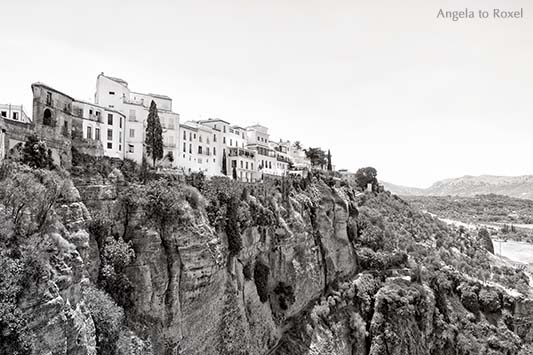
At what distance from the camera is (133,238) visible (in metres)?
22.2

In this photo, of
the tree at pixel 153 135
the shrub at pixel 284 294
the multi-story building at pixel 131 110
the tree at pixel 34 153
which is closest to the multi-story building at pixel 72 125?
the multi-story building at pixel 131 110

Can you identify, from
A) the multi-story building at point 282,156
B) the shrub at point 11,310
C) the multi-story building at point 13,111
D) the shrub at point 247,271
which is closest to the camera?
the shrub at point 11,310

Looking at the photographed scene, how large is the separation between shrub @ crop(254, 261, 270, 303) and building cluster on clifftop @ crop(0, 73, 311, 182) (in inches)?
415

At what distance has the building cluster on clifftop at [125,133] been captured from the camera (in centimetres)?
2228

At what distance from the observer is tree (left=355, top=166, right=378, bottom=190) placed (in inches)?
2606

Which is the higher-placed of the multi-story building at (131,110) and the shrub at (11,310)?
the multi-story building at (131,110)

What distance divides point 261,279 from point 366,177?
39.5m

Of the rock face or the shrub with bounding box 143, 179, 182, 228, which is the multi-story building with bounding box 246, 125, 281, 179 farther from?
the rock face

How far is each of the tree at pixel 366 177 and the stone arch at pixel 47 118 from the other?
5106 cm

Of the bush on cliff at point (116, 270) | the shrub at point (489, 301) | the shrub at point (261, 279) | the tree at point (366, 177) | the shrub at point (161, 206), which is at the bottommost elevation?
the shrub at point (489, 301)

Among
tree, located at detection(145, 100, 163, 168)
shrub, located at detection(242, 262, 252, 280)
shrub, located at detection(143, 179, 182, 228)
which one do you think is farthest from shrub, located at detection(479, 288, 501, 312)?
tree, located at detection(145, 100, 163, 168)

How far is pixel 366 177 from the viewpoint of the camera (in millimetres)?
66438

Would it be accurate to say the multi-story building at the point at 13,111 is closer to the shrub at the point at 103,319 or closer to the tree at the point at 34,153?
the tree at the point at 34,153

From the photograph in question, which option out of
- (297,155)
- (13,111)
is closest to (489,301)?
(297,155)
